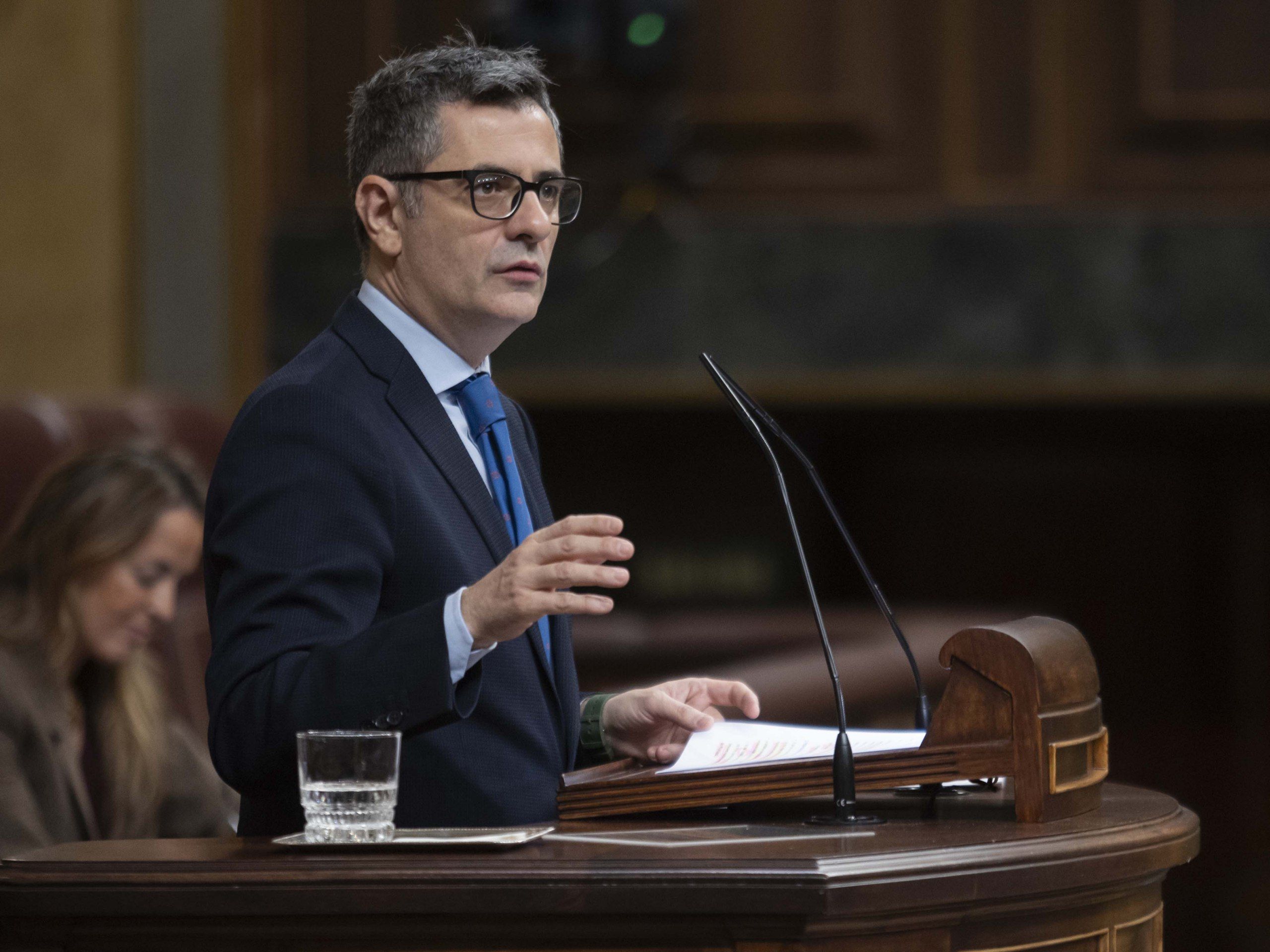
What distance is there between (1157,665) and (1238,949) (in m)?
1.83

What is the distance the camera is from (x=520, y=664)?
1.45 m

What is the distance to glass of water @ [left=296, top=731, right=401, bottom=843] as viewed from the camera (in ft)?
4.00

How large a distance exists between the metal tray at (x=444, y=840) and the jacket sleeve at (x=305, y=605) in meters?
0.08

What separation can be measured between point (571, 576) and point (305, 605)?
26 centimetres

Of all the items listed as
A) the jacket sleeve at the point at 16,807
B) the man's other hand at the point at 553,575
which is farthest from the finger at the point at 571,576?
the jacket sleeve at the point at 16,807

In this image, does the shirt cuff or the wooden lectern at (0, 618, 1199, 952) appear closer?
the wooden lectern at (0, 618, 1199, 952)

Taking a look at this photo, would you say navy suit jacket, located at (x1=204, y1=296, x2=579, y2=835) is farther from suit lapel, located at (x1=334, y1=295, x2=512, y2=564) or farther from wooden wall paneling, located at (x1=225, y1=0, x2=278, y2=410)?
wooden wall paneling, located at (x1=225, y1=0, x2=278, y2=410)

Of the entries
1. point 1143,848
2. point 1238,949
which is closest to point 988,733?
point 1143,848

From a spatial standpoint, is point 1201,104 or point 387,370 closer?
point 387,370

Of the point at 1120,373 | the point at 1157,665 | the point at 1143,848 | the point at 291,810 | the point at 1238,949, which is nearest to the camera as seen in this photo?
the point at 1143,848

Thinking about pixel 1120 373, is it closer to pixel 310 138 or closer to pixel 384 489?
pixel 310 138

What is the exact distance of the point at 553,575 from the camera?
1.18 m

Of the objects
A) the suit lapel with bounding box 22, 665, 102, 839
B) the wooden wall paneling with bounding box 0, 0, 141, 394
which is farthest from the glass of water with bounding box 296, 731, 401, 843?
the wooden wall paneling with bounding box 0, 0, 141, 394

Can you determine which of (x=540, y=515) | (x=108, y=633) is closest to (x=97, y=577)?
(x=108, y=633)
